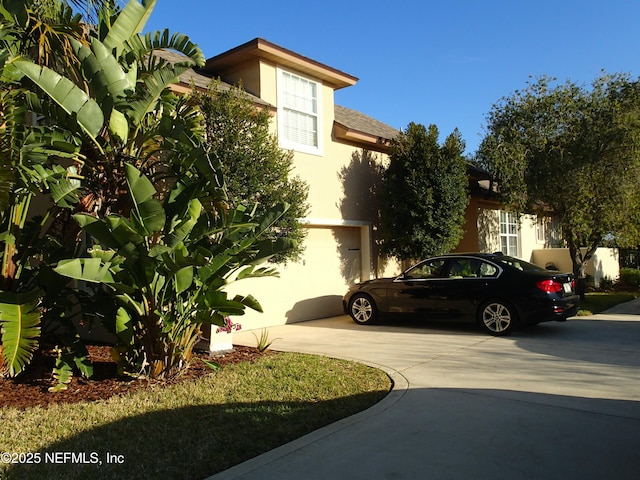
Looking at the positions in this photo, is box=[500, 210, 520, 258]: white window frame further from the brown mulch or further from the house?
the brown mulch

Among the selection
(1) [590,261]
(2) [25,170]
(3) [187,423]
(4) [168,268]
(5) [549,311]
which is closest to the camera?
(3) [187,423]

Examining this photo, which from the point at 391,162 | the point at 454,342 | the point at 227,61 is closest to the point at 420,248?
the point at 391,162

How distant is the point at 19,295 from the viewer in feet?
19.3

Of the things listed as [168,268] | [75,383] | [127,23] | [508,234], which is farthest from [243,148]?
[508,234]

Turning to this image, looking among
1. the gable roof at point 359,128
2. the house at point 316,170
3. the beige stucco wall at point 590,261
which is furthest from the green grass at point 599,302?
the gable roof at point 359,128

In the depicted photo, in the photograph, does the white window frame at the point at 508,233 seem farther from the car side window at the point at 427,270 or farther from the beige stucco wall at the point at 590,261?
the car side window at the point at 427,270

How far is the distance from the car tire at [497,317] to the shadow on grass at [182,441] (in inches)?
192

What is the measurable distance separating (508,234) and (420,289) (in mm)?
10095

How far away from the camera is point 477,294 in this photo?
9.96 m

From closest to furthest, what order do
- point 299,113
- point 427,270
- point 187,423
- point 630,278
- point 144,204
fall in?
point 187,423 < point 144,204 < point 427,270 < point 299,113 < point 630,278

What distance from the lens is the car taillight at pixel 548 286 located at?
30.5ft

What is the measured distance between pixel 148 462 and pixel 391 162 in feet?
35.3

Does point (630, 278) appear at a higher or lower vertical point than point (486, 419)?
higher

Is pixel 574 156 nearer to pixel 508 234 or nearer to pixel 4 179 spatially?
pixel 508 234
